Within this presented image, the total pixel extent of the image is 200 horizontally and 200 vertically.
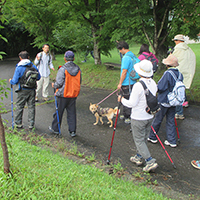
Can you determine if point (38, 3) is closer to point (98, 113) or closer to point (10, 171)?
point (98, 113)

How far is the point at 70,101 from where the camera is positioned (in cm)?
493

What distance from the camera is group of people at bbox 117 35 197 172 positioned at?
339cm

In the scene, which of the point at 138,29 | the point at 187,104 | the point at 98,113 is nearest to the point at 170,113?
the point at 98,113

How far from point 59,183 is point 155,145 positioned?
2.63m

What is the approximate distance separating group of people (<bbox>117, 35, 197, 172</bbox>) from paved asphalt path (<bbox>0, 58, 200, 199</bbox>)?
21 cm

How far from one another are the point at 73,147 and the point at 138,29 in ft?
22.6

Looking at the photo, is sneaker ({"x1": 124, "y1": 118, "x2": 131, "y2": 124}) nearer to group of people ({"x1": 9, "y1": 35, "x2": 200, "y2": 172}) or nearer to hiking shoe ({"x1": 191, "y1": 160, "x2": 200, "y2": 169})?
group of people ({"x1": 9, "y1": 35, "x2": 200, "y2": 172})

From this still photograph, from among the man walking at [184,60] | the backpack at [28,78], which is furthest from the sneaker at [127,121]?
the backpack at [28,78]

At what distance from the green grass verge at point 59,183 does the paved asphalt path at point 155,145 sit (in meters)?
0.66

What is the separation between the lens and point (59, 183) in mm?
2674

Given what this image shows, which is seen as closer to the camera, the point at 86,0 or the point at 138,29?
the point at 138,29

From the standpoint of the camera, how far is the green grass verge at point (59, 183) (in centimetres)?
247

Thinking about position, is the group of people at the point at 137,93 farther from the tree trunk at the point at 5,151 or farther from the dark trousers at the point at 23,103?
the tree trunk at the point at 5,151

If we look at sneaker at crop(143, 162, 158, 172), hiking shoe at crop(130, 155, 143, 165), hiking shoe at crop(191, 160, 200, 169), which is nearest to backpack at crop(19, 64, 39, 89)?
hiking shoe at crop(130, 155, 143, 165)
